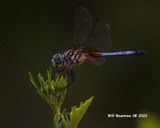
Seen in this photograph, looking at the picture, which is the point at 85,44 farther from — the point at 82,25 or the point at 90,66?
the point at 90,66

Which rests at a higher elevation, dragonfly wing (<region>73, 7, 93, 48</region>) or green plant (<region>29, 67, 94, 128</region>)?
dragonfly wing (<region>73, 7, 93, 48</region>)

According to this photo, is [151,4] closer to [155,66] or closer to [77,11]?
[155,66]

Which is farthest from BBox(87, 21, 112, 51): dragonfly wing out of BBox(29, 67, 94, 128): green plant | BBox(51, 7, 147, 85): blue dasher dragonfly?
BBox(29, 67, 94, 128): green plant

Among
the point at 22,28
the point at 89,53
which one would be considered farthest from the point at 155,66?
the point at 22,28

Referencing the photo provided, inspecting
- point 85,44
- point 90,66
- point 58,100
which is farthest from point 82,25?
point 90,66

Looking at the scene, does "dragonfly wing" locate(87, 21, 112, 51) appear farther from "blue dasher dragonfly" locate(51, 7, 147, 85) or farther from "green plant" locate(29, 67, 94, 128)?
"green plant" locate(29, 67, 94, 128)

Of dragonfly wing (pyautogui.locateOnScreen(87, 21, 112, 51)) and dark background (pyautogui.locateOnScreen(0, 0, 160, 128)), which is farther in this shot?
dark background (pyautogui.locateOnScreen(0, 0, 160, 128))
